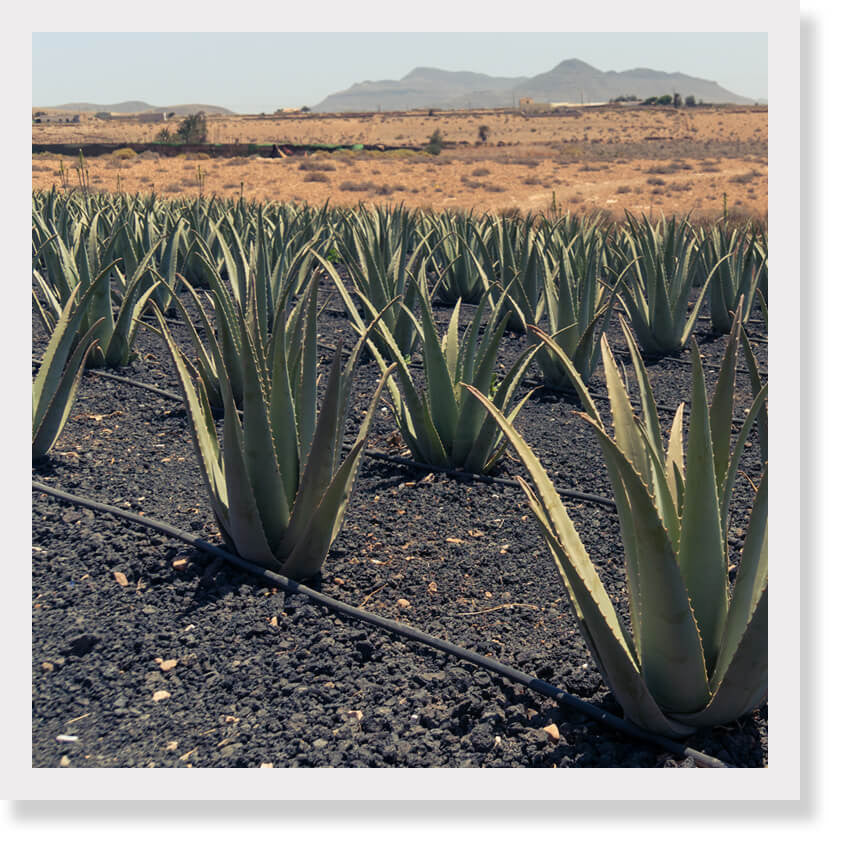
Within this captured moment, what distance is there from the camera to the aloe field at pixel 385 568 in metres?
1.69

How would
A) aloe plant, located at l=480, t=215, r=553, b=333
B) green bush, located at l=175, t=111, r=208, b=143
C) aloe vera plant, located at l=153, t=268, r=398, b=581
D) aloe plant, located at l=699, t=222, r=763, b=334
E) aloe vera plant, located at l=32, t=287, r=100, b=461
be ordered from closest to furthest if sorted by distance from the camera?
1. aloe vera plant, located at l=153, t=268, r=398, b=581
2. aloe vera plant, located at l=32, t=287, r=100, b=461
3. aloe plant, located at l=480, t=215, r=553, b=333
4. aloe plant, located at l=699, t=222, r=763, b=334
5. green bush, located at l=175, t=111, r=208, b=143

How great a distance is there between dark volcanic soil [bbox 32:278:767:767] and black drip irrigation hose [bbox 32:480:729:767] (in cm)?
3

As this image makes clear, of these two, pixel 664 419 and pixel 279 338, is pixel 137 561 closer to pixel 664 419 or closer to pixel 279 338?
pixel 279 338

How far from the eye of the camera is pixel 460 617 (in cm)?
232

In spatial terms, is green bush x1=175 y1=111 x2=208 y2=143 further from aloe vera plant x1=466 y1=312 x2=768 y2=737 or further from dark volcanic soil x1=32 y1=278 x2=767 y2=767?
aloe vera plant x1=466 y1=312 x2=768 y2=737

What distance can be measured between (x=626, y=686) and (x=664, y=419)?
9.21 feet

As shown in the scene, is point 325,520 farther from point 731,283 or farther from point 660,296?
point 731,283

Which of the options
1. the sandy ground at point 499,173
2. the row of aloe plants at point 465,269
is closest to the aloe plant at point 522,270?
the row of aloe plants at point 465,269

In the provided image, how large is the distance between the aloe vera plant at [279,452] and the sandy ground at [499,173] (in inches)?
390

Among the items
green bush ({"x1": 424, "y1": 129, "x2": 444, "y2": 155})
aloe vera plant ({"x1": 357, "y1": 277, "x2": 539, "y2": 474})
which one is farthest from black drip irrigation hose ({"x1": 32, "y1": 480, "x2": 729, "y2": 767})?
green bush ({"x1": 424, "y1": 129, "x2": 444, "y2": 155})

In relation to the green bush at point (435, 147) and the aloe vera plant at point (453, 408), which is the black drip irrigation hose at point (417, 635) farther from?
the green bush at point (435, 147)

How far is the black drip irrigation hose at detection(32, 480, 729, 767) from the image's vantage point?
5.71 feet

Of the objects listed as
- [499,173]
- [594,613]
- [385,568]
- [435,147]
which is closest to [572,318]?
[385,568]

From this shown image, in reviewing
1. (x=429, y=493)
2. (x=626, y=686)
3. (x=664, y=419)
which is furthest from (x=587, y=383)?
(x=626, y=686)
